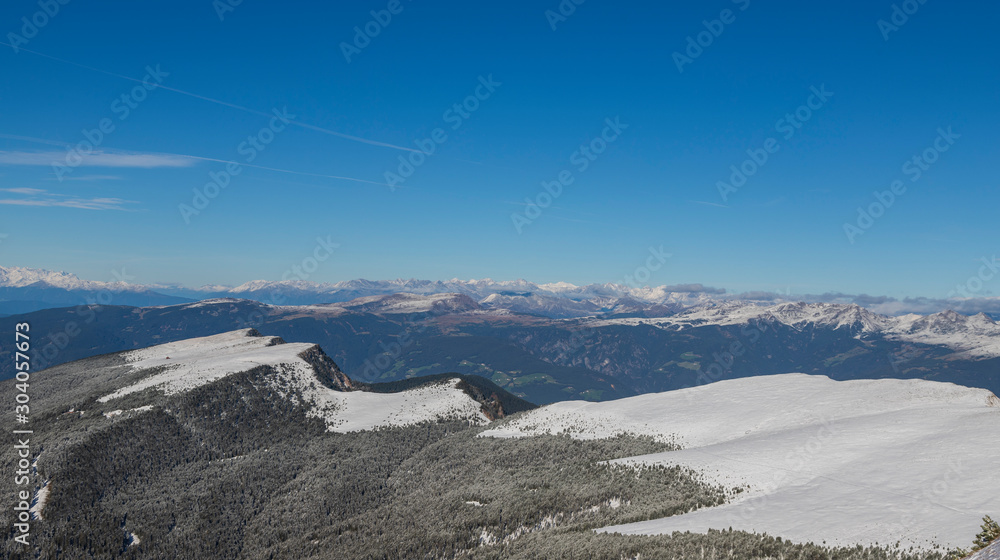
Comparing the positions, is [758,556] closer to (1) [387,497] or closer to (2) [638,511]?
(2) [638,511]

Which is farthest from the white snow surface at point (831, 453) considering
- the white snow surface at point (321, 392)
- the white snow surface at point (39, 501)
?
the white snow surface at point (39, 501)

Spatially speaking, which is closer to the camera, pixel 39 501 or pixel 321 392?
pixel 39 501

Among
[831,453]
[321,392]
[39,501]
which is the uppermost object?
[831,453]

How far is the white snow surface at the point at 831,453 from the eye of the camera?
109 feet

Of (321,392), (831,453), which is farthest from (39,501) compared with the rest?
(831,453)

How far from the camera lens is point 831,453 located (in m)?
47.5

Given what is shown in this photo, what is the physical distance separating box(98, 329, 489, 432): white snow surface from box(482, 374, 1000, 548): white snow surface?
2019 centimetres

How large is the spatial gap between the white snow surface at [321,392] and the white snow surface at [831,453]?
795 inches

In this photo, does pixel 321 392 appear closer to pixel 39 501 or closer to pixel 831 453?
pixel 39 501

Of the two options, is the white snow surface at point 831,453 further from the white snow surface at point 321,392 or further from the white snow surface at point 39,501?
the white snow surface at point 39,501

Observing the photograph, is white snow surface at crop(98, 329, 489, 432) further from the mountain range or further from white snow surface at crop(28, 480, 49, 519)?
white snow surface at crop(28, 480, 49, 519)

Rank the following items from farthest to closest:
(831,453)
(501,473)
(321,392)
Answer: (321,392), (501,473), (831,453)

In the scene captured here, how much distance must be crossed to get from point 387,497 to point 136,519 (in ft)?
93.2

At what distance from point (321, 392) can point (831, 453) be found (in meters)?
89.4
